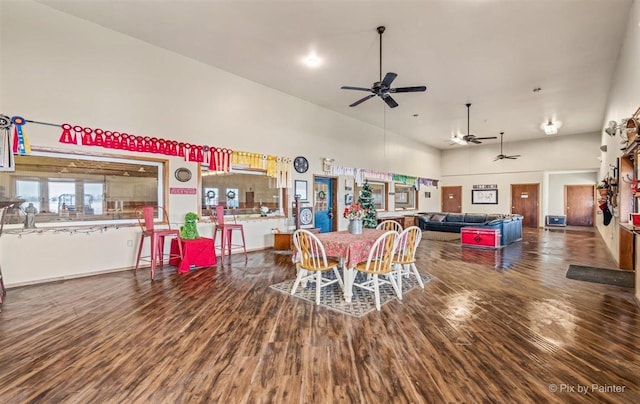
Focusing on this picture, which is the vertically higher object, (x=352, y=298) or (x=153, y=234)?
(x=153, y=234)

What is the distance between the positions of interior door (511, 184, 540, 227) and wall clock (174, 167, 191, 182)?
13.2 m

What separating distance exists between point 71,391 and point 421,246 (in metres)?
6.88

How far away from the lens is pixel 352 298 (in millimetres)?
3486

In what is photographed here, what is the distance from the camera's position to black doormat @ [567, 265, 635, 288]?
416 centimetres

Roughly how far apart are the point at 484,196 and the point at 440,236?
6199mm

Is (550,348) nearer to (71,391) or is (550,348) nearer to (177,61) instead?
(71,391)

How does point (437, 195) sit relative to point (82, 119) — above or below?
below

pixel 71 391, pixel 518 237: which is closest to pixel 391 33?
pixel 71 391

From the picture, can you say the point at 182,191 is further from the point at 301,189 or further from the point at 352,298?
the point at 352,298

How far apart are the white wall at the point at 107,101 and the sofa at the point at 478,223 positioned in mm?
5491

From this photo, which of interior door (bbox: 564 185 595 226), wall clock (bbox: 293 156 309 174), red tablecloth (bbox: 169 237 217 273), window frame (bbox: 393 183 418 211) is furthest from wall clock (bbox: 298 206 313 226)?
interior door (bbox: 564 185 595 226)

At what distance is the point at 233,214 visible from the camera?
254 inches

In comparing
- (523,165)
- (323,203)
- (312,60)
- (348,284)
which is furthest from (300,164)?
(523,165)

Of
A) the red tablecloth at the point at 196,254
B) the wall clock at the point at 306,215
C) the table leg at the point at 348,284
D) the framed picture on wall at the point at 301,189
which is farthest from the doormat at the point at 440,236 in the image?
the red tablecloth at the point at 196,254
